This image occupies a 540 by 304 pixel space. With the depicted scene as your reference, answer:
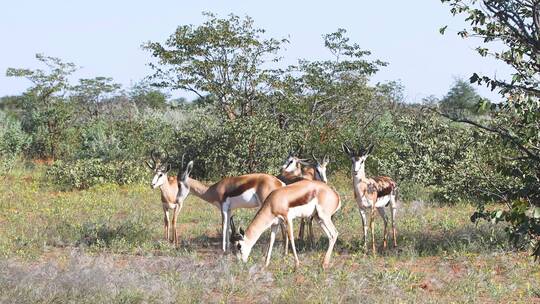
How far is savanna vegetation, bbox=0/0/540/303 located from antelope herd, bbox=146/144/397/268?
→ 1.10 ft

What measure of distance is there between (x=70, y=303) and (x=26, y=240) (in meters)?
4.27

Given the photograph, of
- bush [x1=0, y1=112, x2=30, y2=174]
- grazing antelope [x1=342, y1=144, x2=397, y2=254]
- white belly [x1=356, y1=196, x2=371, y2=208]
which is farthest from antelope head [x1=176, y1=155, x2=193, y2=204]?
bush [x1=0, y1=112, x2=30, y2=174]

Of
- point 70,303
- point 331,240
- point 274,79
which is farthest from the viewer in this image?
point 274,79

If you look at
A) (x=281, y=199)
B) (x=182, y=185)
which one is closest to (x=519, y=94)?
(x=281, y=199)

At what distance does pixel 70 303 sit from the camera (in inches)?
244

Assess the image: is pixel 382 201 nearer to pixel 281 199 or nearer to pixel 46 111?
pixel 281 199

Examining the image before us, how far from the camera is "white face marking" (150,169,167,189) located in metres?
11.1

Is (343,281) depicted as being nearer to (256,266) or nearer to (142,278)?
(256,266)

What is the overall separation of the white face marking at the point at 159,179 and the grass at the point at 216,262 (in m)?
0.74

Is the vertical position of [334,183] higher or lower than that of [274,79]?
lower

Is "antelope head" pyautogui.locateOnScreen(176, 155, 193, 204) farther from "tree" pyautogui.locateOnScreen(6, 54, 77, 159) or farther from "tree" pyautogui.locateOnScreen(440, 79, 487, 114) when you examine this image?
"tree" pyautogui.locateOnScreen(440, 79, 487, 114)

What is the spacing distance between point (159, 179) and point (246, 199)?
77.2 inches

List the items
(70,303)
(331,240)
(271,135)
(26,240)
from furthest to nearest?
1. (271,135)
2. (26,240)
3. (331,240)
4. (70,303)

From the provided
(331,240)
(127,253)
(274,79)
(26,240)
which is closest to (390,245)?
(331,240)
